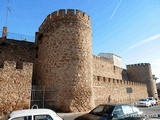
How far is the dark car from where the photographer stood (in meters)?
5.64

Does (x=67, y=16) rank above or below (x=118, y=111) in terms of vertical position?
above

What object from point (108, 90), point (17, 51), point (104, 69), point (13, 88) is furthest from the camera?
point (104, 69)

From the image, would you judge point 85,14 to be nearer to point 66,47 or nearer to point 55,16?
point 55,16

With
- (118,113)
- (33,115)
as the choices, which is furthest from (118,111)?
(33,115)

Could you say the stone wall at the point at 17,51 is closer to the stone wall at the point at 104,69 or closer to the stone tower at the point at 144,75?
the stone wall at the point at 104,69

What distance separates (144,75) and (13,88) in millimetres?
31388

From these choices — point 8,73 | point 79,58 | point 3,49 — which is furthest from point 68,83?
point 3,49

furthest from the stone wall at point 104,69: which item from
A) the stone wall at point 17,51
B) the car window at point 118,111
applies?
the car window at point 118,111

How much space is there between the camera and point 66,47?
12516mm

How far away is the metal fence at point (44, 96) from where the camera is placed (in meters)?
11.6

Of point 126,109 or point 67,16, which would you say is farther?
point 67,16

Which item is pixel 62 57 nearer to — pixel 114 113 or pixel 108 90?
pixel 114 113

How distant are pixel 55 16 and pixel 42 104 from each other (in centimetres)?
772

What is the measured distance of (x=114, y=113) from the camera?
5.80m
